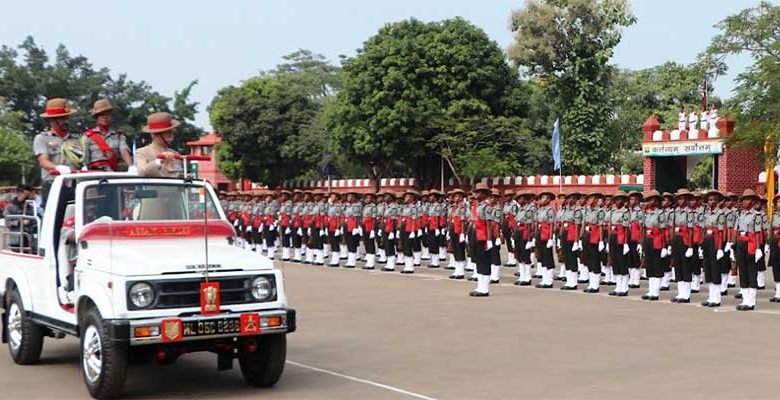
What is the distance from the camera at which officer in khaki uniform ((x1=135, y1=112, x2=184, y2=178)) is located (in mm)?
10003

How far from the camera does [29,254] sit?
34.9 ft

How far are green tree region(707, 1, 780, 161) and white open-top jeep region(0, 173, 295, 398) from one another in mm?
11328

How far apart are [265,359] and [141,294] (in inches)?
51.7

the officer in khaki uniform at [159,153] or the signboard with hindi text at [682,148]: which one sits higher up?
the signboard with hindi text at [682,148]

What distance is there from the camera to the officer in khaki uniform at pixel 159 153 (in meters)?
10.0

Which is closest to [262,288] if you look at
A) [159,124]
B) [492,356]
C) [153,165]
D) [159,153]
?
[153,165]

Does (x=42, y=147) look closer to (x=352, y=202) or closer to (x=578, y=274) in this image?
(x=578, y=274)

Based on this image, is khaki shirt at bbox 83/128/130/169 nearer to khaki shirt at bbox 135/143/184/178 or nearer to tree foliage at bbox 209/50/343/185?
khaki shirt at bbox 135/143/184/178

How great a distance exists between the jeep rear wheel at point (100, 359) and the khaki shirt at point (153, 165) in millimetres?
1550

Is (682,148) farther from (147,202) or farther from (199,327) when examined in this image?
(199,327)

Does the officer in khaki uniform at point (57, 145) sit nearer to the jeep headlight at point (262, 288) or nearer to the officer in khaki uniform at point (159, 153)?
the officer in khaki uniform at point (159, 153)

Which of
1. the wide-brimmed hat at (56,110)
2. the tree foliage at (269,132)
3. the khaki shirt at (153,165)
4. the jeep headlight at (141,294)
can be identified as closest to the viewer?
the jeep headlight at (141,294)

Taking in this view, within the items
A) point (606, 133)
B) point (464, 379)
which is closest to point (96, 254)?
point (464, 379)

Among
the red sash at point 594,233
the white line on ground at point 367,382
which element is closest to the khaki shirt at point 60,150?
the white line on ground at point 367,382
